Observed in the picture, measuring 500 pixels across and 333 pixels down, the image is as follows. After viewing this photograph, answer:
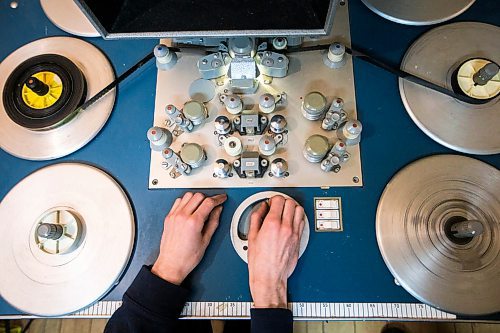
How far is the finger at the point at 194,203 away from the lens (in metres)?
0.99

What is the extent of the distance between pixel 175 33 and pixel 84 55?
393 mm

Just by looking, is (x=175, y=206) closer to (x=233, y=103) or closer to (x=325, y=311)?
(x=233, y=103)

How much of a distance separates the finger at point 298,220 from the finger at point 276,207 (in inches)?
1.4

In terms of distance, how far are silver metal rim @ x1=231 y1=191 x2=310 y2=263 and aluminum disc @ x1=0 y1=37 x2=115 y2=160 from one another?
17.3 inches

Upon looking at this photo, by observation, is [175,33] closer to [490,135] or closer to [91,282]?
[91,282]

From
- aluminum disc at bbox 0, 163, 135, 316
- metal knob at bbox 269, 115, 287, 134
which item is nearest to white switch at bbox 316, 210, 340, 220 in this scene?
metal knob at bbox 269, 115, 287, 134

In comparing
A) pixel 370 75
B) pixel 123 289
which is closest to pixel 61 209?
pixel 123 289

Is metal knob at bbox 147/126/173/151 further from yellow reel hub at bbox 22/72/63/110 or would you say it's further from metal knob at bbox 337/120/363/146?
metal knob at bbox 337/120/363/146

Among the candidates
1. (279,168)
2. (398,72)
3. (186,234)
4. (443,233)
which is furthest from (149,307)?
(398,72)

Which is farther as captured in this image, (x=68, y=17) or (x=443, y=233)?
(x=68, y=17)

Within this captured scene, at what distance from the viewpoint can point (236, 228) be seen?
3.34ft

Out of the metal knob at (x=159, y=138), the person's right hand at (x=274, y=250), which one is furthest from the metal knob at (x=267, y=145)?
the metal knob at (x=159, y=138)

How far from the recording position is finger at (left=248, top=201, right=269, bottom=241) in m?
0.99

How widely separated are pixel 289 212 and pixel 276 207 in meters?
0.03
